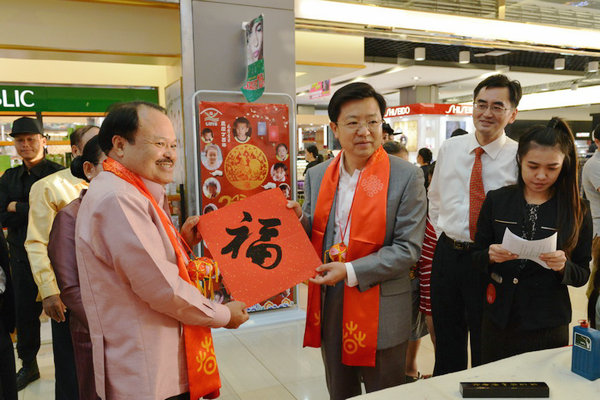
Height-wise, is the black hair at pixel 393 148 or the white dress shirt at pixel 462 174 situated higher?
the black hair at pixel 393 148

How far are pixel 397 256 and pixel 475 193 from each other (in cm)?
78

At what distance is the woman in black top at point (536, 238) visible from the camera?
184cm

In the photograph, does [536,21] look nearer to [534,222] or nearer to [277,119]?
[277,119]

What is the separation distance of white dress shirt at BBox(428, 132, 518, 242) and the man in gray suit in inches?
23.2

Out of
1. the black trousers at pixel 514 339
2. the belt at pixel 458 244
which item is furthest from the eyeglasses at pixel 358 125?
the black trousers at pixel 514 339

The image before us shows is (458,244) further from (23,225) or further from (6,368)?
(23,225)

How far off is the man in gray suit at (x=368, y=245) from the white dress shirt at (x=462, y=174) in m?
0.59

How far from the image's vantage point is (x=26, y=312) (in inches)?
127

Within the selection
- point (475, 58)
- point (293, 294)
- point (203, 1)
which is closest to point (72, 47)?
point (203, 1)

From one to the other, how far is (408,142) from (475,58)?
9.06 feet

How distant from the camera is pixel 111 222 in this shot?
4.25 ft

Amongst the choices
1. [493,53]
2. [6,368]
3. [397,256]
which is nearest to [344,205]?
[397,256]

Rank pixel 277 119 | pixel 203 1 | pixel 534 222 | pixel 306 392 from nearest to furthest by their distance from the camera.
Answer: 1. pixel 534 222
2. pixel 306 392
3. pixel 203 1
4. pixel 277 119

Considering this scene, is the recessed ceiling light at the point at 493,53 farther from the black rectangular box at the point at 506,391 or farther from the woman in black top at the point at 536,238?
the black rectangular box at the point at 506,391
